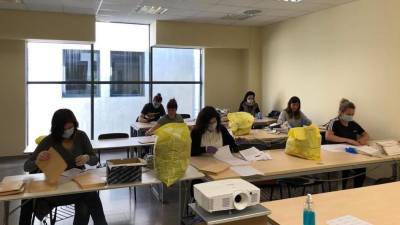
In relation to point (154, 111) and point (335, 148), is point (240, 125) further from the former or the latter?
point (154, 111)

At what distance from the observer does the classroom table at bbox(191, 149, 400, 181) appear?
3133mm

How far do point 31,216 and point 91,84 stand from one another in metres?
4.90

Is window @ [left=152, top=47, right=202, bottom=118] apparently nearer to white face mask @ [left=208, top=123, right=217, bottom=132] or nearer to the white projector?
white face mask @ [left=208, top=123, right=217, bottom=132]

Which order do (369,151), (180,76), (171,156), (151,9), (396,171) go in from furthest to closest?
(180,76), (151,9), (396,171), (369,151), (171,156)

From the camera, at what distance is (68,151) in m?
3.18

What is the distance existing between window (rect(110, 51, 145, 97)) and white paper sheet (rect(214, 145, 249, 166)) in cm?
448

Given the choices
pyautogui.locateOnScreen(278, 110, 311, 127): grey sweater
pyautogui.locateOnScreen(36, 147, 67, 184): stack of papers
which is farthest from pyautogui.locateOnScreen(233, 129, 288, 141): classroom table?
pyautogui.locateOnScreen(36, 147, 67, 184): stack of papers

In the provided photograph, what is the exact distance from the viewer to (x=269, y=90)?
7.99 m

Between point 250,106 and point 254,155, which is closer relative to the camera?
point 254,155

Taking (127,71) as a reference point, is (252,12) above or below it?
above

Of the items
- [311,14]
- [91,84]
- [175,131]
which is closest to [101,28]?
[91,84]

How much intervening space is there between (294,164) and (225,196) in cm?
177

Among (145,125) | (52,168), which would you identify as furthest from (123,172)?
(145,125)

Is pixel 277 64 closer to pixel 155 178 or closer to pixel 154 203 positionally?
pixel 154 203
